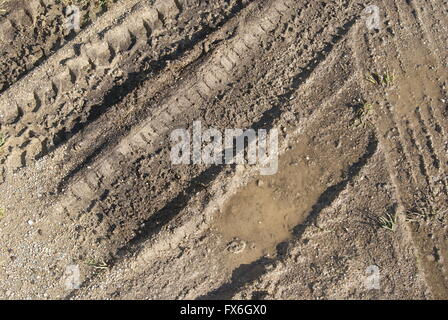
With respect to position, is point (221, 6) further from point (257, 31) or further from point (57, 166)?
point (57, 166)

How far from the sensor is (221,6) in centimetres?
603

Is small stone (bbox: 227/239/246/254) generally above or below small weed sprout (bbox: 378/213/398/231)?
above

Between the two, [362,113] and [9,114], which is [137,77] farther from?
[362,113]

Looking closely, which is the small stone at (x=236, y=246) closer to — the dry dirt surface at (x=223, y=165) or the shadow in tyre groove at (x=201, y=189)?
the dry dirt surface at (x=223, y=165)

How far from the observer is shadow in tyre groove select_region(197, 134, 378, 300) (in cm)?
487

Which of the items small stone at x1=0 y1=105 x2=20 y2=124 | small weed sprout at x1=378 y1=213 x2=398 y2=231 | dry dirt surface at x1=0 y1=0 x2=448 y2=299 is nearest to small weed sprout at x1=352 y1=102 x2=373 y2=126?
dry dirt surface at x1=0 y1=0 x2=448 y2=299

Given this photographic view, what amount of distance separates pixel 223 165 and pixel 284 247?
1.26 metres

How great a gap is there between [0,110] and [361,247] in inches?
198

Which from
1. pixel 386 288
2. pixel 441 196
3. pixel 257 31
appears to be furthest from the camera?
pixel 257 31

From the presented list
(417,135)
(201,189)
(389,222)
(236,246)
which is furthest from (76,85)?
(417,135)

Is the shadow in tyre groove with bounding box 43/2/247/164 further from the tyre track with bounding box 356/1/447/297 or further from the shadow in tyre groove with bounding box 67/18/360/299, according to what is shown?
the tyre track with bounding box 356/1/447/297

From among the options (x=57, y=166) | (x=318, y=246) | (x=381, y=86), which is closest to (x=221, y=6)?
(x=381, y=86)

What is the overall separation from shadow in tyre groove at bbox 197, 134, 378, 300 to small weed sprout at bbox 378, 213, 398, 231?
59 cm

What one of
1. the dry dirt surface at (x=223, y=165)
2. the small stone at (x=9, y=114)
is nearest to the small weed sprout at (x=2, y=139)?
the dry dirt surface at (x=223, y=165)
